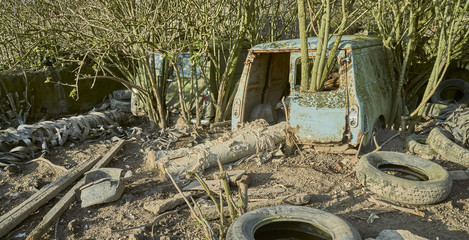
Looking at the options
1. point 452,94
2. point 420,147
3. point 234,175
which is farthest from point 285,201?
point 452,94

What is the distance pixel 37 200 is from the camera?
4.89 metres

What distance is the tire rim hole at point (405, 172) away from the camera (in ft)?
17.4

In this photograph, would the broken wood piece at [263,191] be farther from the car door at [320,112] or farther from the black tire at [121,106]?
the black tire at [121,106]

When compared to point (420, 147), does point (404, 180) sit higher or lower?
higher

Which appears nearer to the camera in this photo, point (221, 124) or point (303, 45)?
point (303, 45)

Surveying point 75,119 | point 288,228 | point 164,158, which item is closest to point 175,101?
point 75,119

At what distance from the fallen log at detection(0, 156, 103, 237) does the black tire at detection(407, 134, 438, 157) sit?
17.8 feet

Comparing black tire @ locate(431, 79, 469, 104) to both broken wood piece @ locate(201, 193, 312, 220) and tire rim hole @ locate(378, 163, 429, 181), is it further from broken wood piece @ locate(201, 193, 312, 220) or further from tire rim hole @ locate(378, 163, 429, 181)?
broken wood piece @ locate(201, 193, 312, 220)

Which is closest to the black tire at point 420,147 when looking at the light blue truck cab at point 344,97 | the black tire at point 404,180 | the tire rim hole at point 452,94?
the light blue truck cab at point 344,97

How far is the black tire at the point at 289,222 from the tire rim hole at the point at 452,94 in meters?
7.85

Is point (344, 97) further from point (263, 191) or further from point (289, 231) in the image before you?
point (289, 231)

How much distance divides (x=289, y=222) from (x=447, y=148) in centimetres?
364

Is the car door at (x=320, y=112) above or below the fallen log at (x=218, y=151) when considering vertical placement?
above

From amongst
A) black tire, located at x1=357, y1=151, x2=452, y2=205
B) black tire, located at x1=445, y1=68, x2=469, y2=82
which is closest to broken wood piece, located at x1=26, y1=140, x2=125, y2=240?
black tire, located at x1=357, y1=151, x2=452, y2=205
